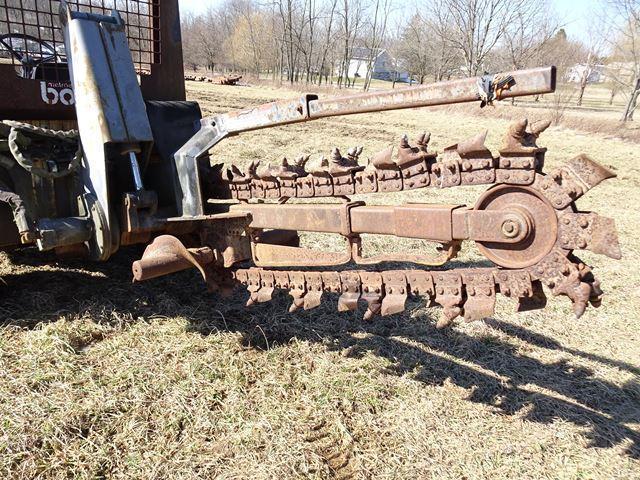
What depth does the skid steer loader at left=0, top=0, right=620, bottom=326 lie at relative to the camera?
217 cm

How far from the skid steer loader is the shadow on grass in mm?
526

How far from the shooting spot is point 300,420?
2891 mm

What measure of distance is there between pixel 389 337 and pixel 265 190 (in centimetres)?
139

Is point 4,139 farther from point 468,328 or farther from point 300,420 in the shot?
point 468,328

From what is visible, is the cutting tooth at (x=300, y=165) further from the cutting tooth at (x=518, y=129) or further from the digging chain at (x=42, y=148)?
the digging chain at (x=42, y=148)

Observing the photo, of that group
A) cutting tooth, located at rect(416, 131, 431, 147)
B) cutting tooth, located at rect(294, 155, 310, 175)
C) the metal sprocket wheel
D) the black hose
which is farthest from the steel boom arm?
the black hose

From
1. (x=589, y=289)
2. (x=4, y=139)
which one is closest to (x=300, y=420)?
(x=589, y=289)

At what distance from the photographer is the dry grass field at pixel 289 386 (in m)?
2.63

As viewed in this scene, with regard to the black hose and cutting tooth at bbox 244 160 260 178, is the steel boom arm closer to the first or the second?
cutting tooth at bbox 244 160 260 178

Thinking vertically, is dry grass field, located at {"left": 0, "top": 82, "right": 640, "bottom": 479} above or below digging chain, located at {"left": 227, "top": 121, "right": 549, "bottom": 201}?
below

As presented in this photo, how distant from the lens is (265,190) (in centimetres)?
322

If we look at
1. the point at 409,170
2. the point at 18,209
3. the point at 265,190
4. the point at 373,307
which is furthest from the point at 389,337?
the point at 18,209

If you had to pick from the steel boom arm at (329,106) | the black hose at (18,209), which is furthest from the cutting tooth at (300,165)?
the black hose at (18,209)

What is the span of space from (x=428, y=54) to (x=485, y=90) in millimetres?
44034
